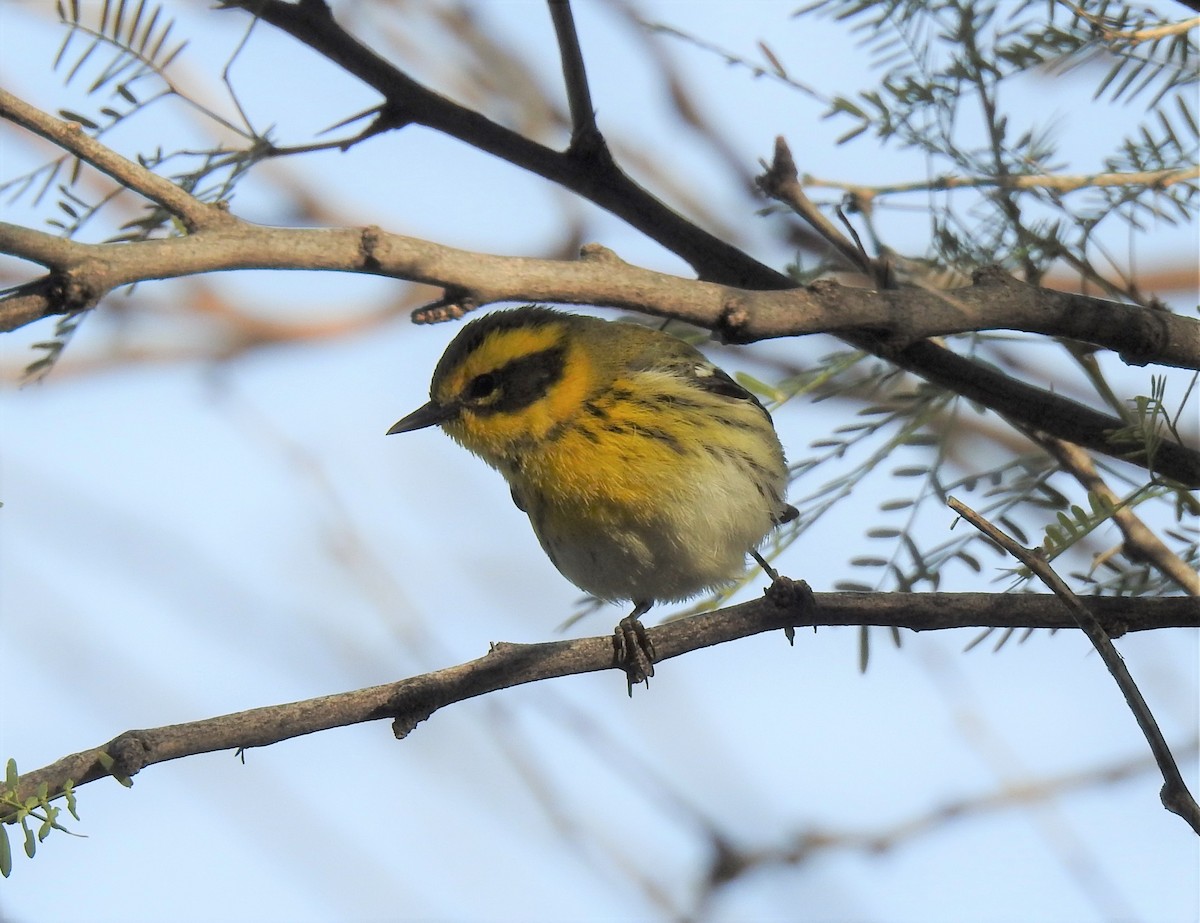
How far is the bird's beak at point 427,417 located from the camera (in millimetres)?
3641

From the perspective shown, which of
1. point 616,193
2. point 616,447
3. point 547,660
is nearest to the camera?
point 547,660

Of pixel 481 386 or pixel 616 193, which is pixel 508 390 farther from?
pixel 616 193

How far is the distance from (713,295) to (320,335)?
554 centimetres

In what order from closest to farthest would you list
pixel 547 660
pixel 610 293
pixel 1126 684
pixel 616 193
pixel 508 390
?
pixel 1126 684 → pixel 610 293 → pixel 547 660 → pixel 616 193 → pixel 508 390

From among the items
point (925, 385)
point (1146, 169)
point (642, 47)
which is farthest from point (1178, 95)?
point (642, 47)

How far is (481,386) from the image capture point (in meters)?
3.64

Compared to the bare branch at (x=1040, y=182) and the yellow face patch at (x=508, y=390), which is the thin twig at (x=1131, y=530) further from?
the yellow face patch at (x=508, y=390)

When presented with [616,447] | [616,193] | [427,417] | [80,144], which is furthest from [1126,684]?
[427,417]

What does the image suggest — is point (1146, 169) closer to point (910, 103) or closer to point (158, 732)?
point (910, 103)

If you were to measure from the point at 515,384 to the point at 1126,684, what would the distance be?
7.29ft

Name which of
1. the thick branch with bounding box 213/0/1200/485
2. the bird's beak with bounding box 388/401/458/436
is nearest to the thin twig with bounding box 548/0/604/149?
the thick branch with bounding box 213/0/1200/485

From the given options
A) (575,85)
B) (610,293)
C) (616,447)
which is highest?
(575,85)

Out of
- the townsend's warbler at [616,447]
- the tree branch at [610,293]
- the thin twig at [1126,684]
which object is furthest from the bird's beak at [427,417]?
the thin twig at [1126,684]

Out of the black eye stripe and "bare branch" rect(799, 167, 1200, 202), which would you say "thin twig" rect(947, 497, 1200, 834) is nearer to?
"bare branch" rect(799, 167, 1200, 202)
